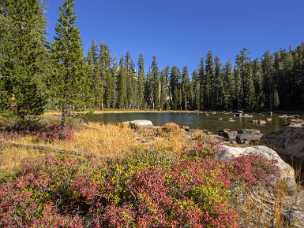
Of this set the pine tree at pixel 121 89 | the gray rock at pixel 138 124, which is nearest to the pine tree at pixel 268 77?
the pine tree at pixel 121 89

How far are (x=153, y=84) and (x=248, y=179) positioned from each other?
4029 inches

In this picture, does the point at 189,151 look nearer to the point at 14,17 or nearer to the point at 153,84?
the point at 14,17

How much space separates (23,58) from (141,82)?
307 feet

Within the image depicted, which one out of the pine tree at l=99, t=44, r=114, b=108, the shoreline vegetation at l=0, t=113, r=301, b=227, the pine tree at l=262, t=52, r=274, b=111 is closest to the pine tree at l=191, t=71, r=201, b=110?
the pine tree at l=262, t=52, r=274, b=111

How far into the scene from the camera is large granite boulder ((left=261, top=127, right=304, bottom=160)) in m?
11.4

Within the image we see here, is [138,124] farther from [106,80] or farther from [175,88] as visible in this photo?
[175,88]

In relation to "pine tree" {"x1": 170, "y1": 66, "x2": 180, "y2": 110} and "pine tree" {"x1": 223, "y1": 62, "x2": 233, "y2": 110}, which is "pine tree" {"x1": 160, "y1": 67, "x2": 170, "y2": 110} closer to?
"pine tree" {"x1": 170, "y1": 66, "x2": 180, "y2": 110}

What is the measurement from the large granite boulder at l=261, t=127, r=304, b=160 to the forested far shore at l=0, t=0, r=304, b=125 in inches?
439

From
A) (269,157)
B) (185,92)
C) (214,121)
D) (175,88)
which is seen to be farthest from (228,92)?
(269,157)

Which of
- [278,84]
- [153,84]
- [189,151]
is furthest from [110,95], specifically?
[189,151]

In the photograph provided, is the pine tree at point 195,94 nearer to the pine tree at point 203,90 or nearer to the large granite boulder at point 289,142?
the pine tree at point 203,90

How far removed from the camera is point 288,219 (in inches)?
203

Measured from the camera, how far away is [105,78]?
8669 centimetres

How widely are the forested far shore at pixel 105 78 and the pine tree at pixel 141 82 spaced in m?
0.38
